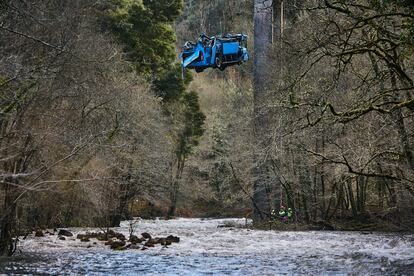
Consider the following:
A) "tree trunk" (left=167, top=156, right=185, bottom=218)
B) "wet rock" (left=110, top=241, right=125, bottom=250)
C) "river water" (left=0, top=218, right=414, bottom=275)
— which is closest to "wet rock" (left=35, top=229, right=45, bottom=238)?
"river water" (left=0, top=218, right=414, bottom=275)

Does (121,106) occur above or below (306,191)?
above

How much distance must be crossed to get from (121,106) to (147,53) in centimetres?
934

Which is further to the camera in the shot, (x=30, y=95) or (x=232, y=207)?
(x=232, y=207)

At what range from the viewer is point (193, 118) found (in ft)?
141

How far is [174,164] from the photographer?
43.6 m

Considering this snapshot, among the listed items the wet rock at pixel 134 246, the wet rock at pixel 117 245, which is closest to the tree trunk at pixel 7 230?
the wet rock at pixel 117 245

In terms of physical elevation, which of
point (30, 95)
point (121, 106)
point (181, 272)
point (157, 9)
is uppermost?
point (157, 9)

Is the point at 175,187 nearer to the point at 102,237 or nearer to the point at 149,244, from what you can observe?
the point at 102,237

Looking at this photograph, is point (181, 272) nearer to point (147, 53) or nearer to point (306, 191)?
point (306, 191)

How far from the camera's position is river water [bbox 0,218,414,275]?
1281 cm

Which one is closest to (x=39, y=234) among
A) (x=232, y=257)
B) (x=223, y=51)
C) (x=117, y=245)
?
(x=117, y=245)

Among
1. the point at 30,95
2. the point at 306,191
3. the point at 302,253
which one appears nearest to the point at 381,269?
the point at 302,253

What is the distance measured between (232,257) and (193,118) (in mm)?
27782

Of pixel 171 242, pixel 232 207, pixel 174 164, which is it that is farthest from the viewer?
pixel 232 207
